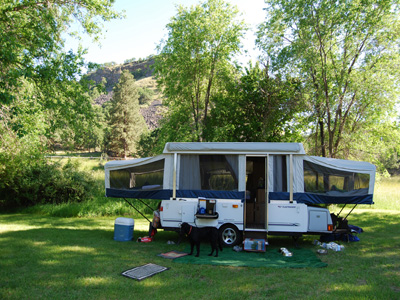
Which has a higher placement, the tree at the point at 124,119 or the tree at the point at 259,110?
the tree at the point at 124,119

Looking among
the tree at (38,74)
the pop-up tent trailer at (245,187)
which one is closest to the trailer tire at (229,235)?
the pop-up tent trailer at (245,187)

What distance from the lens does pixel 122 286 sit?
4.92 m

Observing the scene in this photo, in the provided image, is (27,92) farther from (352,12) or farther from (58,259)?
(352,12)

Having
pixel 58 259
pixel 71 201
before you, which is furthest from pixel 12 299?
pixel 71 201

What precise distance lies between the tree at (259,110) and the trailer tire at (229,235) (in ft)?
28.7

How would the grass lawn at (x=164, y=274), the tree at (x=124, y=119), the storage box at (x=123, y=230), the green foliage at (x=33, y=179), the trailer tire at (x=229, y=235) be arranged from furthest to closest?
the tree at (x=124, y=119), the green foliage at (x=33, y=179), the storage box at (x=123, y=230), the trailer tire at (x=229, y=235), the grass lawn at (x=164, y=274)

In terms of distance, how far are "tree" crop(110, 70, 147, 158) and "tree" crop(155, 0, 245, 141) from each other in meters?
35.5

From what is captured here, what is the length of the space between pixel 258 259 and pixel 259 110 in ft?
38.5

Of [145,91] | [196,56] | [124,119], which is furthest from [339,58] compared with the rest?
[145,91]

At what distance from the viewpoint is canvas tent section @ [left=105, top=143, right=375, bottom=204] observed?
7.73 metres

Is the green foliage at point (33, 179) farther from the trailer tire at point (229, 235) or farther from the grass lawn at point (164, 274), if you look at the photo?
the trailer tire at point (229, 235)

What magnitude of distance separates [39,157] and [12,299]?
933cm

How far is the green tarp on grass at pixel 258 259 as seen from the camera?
629cm

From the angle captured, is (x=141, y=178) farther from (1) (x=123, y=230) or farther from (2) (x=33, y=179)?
(2) (x=33, y=179)
